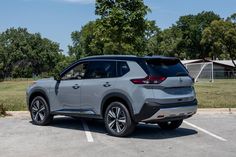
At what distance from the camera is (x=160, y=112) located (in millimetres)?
9836

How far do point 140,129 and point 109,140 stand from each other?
5.79 feet

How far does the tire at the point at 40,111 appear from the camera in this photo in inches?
477

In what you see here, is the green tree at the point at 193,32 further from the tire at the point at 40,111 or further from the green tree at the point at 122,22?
the tire at the point at 40,111

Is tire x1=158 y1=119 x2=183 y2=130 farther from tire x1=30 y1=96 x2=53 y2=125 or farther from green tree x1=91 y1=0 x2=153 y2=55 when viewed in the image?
green tree x1=91 y1=0 x2=153 y2=55

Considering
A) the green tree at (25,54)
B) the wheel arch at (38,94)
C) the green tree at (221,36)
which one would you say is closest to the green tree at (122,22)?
the wheel arch at (38,94)

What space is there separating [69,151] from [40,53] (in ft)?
340

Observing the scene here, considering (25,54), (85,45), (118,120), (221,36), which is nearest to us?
(118,120)

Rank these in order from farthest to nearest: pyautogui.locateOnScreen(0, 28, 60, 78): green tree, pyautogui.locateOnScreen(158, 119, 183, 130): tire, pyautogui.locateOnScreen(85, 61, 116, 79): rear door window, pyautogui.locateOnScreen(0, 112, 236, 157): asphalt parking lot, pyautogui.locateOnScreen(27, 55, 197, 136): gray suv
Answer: pyautogui.locateOnScreen(0, 28, 60, 78): green tree
pyautogui.locateOnScreen(158, 119, 183, 130): tire
pyautogui.locateOnScreen(85, 61, 116, 79): rear door window
pyautogui.locateOnScreen(27, 55, 197, 136): gray suv
pyautogui.locateOnScreen(0, 112, 236, 157): asphalt parking lot

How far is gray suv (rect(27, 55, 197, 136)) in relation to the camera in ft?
32.4

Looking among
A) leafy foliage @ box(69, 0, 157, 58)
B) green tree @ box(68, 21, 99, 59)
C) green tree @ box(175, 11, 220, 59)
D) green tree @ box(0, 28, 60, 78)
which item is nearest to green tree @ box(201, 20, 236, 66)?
green tree @ box(175, 11, 220, 59)

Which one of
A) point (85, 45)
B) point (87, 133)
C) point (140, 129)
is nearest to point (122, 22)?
point (140, 129)

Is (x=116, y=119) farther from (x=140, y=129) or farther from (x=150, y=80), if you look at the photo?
(x=140, y=129)

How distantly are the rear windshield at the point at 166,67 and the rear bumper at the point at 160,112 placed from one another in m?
0.67

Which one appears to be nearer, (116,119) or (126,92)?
(126,92)
